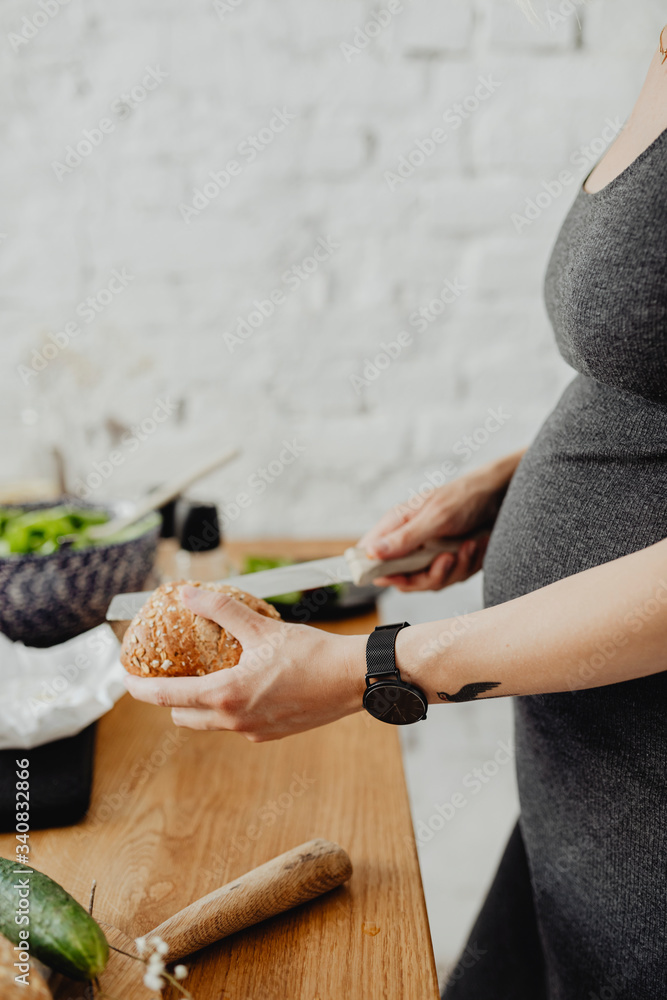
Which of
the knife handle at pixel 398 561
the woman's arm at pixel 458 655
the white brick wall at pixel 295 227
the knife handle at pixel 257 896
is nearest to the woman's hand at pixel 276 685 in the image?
the woman's arm at pixel 458 655

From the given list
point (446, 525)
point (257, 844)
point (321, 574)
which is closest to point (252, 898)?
point (257, 844)

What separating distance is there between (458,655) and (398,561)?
337 millimetres

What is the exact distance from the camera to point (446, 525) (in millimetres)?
911

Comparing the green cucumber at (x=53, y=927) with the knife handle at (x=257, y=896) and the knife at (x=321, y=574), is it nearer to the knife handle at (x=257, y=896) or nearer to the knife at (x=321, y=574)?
the knife handle at (x=257, y=896)

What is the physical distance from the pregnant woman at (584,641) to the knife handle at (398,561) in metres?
0.16

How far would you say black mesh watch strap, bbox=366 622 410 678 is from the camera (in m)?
0.57

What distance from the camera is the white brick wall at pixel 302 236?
4.42 feet

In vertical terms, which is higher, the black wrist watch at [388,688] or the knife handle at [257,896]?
the black wrist watch at [388,688]

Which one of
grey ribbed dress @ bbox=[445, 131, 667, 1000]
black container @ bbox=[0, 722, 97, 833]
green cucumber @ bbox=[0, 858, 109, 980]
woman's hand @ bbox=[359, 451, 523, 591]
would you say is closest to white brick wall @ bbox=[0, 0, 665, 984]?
woman's hand @ bbox=[359, 451, 523, 591]

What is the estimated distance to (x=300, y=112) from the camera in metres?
1.38

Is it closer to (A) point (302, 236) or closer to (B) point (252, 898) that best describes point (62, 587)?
(B) point (252, 898)

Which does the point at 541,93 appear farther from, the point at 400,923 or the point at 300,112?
the point at 400,923

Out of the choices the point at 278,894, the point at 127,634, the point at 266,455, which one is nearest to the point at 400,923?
the point at 278,894

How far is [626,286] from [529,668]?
307mm
